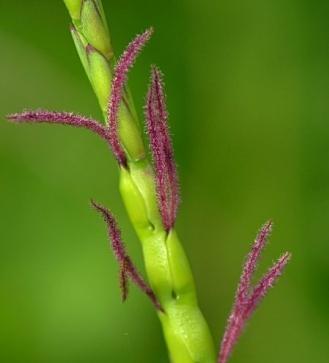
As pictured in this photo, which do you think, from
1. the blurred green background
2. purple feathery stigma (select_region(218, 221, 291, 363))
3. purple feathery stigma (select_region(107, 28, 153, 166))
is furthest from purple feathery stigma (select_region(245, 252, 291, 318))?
the blurred green background

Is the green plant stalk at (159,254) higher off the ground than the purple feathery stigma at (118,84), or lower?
lower

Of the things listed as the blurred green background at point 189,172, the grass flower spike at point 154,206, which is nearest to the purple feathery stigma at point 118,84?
the grass flower spike at point 154,206

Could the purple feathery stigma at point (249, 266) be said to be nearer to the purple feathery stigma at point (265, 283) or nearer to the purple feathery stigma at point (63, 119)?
the purple feathery stigma at point (265, 283)

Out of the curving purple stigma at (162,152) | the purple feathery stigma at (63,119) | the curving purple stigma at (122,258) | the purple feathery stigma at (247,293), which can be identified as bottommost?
the purple feathery stigma at (247,293)

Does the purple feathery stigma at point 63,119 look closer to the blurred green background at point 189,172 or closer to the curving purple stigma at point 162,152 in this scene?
the curving purple stigma at point 162,152

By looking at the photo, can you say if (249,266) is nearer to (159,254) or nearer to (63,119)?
(159,254)

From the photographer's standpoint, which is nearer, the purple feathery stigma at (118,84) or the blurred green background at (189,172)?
the purple feathery stigma at (118,84)

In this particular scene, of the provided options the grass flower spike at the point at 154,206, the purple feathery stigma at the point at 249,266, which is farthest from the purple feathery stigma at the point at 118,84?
the purple feathery stigma at the point at 249,266
